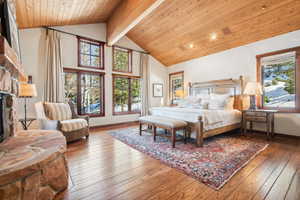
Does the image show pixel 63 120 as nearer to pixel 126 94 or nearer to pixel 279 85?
pixel 126 94

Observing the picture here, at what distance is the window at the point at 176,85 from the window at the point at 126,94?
1.70 meters

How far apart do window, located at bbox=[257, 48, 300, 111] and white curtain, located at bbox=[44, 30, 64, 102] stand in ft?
19.1

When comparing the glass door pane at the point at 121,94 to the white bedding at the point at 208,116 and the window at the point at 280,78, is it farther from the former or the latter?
the window at the point at 280,78

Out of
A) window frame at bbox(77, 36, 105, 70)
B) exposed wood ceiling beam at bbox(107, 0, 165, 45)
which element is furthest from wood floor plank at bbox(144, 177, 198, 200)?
window frame at bbox(77, 36, 105, 70)

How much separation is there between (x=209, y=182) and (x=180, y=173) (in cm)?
38

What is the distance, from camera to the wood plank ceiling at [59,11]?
111 inches

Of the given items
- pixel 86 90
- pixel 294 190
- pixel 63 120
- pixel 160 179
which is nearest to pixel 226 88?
pixel 294 190

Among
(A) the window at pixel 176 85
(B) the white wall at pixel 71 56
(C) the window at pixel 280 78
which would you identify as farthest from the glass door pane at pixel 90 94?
(C) the window at pixel 280 78

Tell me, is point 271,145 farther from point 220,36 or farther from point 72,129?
point 72,129

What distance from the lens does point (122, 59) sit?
5.67 meters

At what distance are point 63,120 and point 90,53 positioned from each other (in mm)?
2624

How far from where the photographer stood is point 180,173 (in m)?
1.88

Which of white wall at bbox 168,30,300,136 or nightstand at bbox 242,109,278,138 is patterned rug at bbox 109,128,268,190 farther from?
white wall at bbox 168,30,300,136

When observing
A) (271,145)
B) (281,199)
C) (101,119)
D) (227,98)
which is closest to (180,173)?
(281,199)
